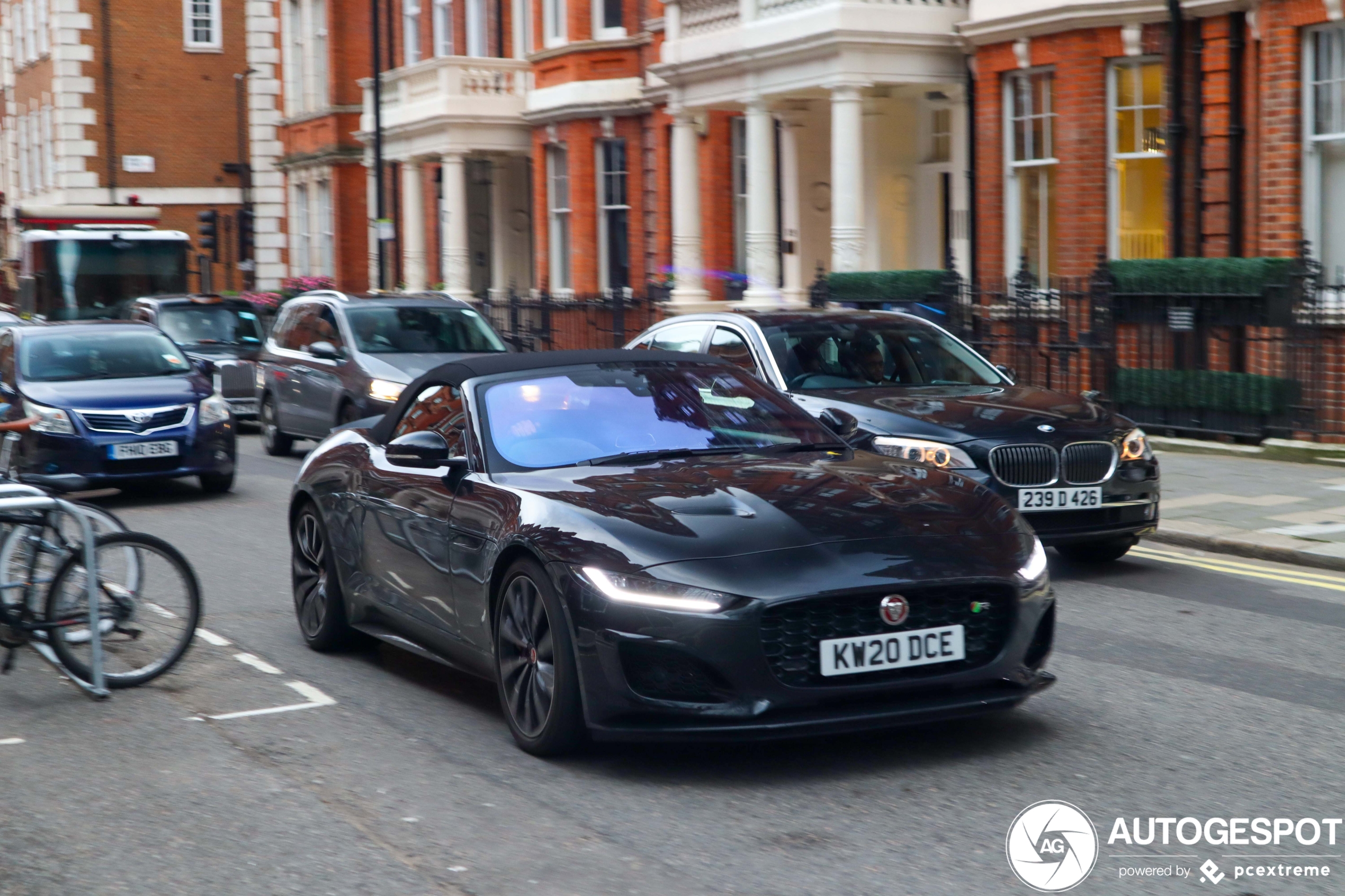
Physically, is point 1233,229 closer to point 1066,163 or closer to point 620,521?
point 1066,163

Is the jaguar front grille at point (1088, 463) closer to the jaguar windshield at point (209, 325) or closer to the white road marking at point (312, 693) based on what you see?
the white road marking at point (312, 693)

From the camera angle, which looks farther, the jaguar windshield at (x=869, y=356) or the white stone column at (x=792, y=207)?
the white stone column at (x=792, y=207)

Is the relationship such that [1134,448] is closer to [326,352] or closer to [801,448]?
[801,448]

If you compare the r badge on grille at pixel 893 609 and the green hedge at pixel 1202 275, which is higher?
the green hedge at pixel 1202 275

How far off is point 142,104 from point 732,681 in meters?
52.0

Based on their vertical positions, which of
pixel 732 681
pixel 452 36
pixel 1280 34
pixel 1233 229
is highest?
pixel 452 36

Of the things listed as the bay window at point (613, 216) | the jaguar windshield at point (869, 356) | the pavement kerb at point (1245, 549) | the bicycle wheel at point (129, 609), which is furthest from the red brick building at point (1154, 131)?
the bicycle wheel at point (129, 609)

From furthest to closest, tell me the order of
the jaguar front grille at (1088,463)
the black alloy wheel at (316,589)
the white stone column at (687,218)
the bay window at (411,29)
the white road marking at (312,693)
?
the bay window at (411,29), the white stone column at (687,218), the jaguar front grille at (1088,463), the black alloy wheel at (316,589), the white road marking at (312,693)

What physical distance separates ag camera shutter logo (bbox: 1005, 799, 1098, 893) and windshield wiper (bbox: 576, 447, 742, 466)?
2.03m

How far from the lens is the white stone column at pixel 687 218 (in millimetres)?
25344

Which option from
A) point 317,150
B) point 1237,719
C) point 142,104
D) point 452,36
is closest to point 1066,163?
point 1237,719

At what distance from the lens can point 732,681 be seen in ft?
17.0

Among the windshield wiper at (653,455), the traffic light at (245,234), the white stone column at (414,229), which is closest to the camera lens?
the windshield wiper at (653,455)

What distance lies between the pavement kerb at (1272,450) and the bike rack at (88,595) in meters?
9.01
